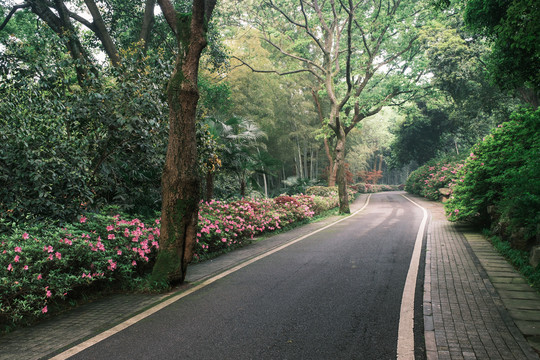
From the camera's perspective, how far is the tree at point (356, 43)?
61.0ft

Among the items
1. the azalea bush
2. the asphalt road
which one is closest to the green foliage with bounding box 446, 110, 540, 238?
the asphalt road

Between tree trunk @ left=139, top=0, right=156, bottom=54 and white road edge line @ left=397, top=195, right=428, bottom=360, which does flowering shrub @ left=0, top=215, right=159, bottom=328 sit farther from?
tree trunk @ left=139, top=0, right=156, bottom=54

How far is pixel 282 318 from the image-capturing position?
3.87m

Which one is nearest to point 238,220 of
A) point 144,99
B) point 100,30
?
point 144,99

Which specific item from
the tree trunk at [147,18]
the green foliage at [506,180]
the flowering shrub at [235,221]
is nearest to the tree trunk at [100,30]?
the tree trunk at [147,18]

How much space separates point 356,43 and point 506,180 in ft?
57.0

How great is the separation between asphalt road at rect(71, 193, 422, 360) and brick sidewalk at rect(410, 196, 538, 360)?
15.7 inches

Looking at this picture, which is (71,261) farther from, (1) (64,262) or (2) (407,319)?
(2) (407,319)

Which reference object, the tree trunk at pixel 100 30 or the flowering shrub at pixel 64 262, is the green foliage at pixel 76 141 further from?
the tree trunk at pixel 100 30

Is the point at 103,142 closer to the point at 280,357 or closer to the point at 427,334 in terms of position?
the point at 280,357

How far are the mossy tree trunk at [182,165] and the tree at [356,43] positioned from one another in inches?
519

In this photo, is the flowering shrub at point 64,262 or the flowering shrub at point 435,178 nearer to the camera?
the flowering shrub at point 64,262

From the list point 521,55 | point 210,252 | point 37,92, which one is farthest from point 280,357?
point 521,55

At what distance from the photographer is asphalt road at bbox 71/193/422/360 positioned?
312 centimetres
